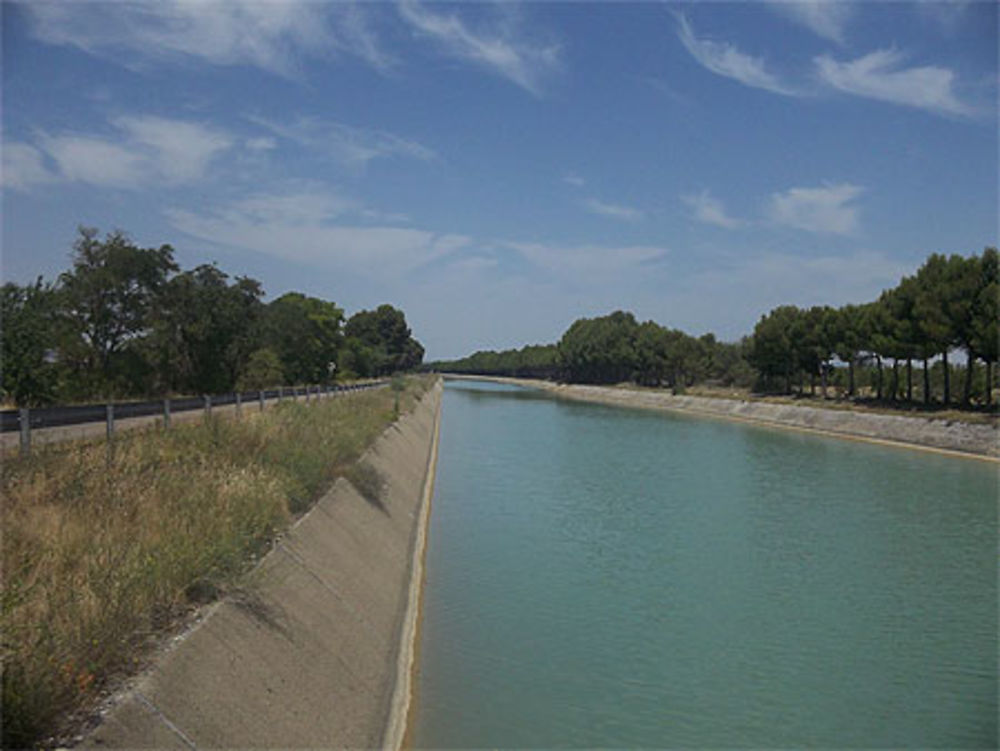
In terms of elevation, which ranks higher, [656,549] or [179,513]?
[179,513]

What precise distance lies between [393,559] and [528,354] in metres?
173

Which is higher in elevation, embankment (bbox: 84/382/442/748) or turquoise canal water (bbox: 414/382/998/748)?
embankment (bbox: 84/382/442/748)

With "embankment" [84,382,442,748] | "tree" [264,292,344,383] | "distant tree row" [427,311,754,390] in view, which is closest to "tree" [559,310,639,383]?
"distant tree row" [427,311,754,390]

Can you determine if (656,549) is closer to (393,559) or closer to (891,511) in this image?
(393,559)

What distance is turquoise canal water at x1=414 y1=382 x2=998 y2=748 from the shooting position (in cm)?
895

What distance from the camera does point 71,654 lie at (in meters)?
4.98

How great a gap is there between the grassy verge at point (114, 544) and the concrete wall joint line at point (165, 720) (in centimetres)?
Result: 27

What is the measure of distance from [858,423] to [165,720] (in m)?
45.5

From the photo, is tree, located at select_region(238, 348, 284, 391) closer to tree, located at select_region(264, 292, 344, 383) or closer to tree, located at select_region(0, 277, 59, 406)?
tree, located at select_region(264, 292, 344, 383)

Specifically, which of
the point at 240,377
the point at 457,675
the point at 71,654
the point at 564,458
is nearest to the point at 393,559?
the point at 457,675

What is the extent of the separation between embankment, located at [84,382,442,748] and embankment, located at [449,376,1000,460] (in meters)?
31.5

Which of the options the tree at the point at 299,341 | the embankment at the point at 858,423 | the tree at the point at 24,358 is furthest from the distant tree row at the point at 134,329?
the embankment at the point at 858,423

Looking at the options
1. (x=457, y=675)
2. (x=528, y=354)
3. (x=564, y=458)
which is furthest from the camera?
(x=528, y=354)

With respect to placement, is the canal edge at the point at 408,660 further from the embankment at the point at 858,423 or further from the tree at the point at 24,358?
the embankment at the point at 858,423
